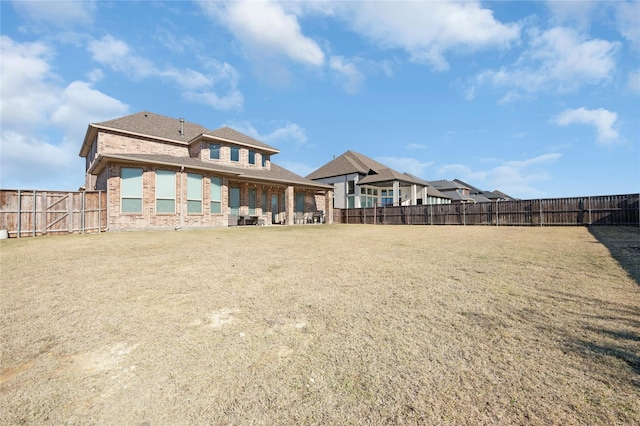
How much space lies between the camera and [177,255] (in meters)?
7.19

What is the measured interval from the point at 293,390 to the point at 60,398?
5.48 ft

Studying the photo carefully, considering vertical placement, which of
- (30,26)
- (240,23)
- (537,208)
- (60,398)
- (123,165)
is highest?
(240,23)

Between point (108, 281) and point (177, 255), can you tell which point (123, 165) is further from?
point (108, 281)

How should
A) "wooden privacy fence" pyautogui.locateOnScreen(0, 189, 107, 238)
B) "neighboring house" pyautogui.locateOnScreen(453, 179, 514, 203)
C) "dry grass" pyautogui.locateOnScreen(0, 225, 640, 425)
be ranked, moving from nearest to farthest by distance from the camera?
"dry grass" pyautogui.locateOnScreen(0, 225, 640, 425), "wooden privacy fence" pyautogui.locateOnScreen(0, 189, 107, 238), "neighboring house" pyautogui.locateOnScreen(453, 179, 514, 203)

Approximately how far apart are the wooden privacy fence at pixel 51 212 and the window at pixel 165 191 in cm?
240

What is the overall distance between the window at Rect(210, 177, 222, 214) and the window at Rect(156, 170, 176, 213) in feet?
7.35

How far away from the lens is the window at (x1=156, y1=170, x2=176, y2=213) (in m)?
15.0

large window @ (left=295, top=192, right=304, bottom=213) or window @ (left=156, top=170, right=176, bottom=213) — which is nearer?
window @ (left=156, top=170, right=176, bottom=213)

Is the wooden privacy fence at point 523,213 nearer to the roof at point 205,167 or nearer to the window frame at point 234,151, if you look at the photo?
the roof at point 205,167

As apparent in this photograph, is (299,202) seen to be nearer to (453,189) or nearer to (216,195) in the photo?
(216,195)

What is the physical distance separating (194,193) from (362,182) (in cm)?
1733

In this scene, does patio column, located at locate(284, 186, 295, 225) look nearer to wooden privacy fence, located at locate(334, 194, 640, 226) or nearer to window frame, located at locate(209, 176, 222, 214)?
window frame, located at locate(209, 176, 222, 214)

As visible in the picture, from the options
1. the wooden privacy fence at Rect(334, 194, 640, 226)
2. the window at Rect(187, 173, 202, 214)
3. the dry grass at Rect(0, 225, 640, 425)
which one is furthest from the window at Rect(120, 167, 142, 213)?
the wooden privacy fence at Rect(334, 194, 640, 226)

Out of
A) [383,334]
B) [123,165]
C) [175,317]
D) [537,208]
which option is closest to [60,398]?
[175,317]
